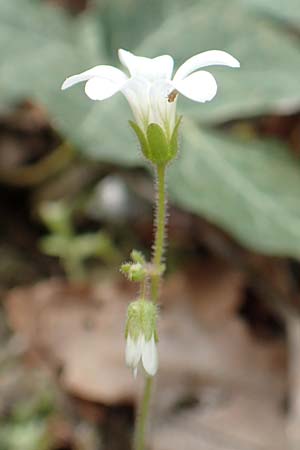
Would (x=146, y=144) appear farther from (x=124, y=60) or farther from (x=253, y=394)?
(x=253, y=394)

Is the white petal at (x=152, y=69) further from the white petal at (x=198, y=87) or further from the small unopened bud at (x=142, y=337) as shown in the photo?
the small unopened bud at (x=142, y=337)

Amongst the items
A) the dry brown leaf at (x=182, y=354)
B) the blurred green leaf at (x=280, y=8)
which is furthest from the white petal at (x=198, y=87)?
the blurred green leaf at (x=280, y=8)

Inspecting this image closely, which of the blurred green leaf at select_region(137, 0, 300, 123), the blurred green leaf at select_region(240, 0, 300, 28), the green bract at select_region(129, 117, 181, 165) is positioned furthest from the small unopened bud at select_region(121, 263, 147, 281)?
the blurred green leaf at select_region(240, 0, 300, 28)

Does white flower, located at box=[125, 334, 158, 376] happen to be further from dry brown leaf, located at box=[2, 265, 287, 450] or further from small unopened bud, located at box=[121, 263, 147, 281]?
dry brown leaf, located at box=[2, 265, 287, 450]

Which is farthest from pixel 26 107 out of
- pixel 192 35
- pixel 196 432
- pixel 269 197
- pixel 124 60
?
pixel 124 60

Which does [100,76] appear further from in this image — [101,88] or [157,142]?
[157,142]

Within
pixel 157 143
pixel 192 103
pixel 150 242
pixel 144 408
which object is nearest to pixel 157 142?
pixel 157 143

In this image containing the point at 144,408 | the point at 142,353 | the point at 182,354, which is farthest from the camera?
the point at 182,354
